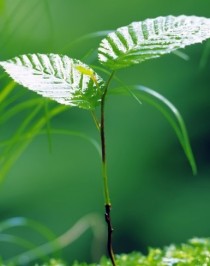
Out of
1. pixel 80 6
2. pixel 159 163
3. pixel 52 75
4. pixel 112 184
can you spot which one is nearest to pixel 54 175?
pixel 112 184

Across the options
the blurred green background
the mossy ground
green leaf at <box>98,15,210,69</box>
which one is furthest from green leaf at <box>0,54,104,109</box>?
the blurred green background

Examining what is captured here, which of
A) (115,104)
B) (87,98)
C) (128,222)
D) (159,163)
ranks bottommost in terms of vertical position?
(128,222)

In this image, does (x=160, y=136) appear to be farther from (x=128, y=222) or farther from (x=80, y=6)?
(x=80, y=6)

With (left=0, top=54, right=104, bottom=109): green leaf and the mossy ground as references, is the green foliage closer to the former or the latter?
the mossy ground

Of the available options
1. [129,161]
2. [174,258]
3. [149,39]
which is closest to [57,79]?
[149,39]

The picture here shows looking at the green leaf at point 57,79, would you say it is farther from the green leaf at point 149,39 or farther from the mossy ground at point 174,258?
the mossy ground at point 174,258

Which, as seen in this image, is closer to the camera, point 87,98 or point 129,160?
point 87,98

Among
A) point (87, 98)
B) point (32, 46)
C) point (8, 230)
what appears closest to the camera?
point (87, 98)
